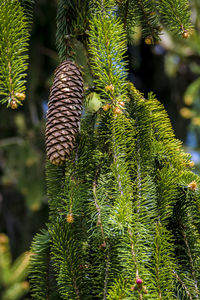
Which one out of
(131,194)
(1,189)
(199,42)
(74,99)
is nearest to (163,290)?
(131,194)

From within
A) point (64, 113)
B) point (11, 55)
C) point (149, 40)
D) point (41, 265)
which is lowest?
point (41, 265)

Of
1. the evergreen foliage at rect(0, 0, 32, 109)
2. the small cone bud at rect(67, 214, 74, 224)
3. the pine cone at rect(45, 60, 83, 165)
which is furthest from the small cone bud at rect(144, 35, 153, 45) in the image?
the small cone bud at rect(67, 214, 74, 224)

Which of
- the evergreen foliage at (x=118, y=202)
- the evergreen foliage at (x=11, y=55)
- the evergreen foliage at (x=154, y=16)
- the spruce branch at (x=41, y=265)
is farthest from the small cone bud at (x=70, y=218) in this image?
the evergreen foliage at (x=154, y=16)

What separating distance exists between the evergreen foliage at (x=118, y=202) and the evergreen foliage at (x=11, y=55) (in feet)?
0.55

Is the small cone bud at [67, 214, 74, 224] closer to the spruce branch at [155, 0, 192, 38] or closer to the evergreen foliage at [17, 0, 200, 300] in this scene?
the evergreen foliage at [17, 0, 200, 300]

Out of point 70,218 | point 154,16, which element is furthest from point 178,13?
point 70,218

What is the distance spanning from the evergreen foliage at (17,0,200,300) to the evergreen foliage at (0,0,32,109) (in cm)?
17

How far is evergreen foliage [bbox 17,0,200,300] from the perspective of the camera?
0.66 meters

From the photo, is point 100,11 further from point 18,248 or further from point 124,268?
point 18,248

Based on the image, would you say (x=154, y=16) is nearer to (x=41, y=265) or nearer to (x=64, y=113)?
(x=64, y=113)

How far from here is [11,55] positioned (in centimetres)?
72

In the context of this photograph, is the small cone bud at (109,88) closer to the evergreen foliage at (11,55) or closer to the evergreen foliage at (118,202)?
the evergreen foliage at (118,202)

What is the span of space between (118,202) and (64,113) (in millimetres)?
248

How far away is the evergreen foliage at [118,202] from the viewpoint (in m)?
0.66
